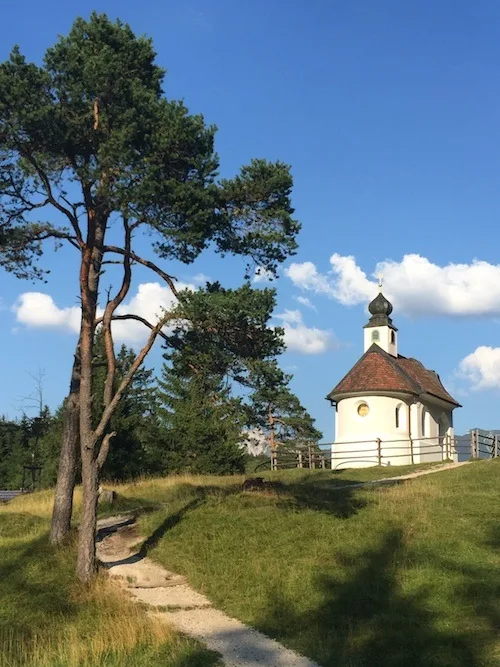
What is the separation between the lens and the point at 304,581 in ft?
37.8

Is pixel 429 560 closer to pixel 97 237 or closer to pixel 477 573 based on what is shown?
pixel 477 573

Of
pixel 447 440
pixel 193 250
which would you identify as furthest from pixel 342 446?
pixel 193 250

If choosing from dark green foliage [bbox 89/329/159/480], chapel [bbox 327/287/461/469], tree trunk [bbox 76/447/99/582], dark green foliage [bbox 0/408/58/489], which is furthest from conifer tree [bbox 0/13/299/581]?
dark green foliage [bbox 0/408/58/489]

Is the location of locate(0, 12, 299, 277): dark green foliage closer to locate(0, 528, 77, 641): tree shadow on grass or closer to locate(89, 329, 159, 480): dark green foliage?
locate(0, 528, 77, 641): tree shadow on grass

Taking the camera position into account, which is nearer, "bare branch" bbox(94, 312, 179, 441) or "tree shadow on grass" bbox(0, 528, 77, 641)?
"tree shadow on grass" bbox(0, 528, 77, 641)

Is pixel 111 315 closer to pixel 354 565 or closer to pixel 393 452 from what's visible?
pixel 354 565

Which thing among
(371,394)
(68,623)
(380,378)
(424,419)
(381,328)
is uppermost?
(381,328)

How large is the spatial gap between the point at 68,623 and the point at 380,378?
2587 centimetres

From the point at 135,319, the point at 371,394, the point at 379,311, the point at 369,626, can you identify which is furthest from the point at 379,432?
the point at 369,626

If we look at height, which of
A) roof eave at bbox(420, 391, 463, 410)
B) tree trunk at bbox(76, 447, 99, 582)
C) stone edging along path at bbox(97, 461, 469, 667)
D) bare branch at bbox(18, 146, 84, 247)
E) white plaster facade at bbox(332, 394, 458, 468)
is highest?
bare branch at bbox(18, 146, 84, 247)

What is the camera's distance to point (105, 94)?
13.4 m

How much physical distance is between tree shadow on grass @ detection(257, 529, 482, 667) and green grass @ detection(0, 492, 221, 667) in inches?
60.3

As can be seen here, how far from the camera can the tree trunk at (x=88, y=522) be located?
1259 centimetres

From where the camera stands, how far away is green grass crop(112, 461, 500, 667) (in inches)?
361
